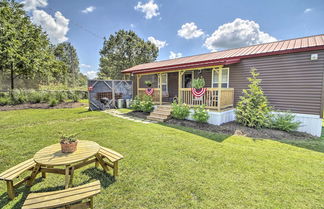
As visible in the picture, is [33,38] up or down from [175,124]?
up

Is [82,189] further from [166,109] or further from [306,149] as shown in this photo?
[166,109]

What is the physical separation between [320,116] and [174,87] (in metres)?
7.67

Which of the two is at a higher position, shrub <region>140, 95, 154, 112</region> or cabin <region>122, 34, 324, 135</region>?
cabin <region>122, 34, 324, 135</region>

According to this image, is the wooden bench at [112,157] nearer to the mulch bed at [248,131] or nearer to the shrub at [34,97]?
the mulch bed at [248,131]

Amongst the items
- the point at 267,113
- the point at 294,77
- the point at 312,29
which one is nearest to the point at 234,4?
the point at 312,29

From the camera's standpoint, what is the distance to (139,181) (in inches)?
103

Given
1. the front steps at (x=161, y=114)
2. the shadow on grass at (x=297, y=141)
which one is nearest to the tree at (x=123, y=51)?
the front steps at (x=161, y=114)

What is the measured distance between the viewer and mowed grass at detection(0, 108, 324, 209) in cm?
218

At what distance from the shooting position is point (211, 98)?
7.38m

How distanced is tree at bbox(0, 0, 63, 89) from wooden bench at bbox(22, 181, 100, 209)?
15.4m

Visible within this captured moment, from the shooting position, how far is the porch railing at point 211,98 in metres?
6.78

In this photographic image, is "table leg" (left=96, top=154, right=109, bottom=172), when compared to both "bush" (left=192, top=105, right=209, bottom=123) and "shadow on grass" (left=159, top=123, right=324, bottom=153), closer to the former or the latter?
"shadow on grass" (left=159, top=123, right=324, bottom=153)

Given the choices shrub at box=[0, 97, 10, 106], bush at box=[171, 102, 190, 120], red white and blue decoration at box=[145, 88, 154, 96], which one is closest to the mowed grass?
bush at box=[171, 102, 190, 120]

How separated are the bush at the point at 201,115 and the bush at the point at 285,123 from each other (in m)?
2.73
